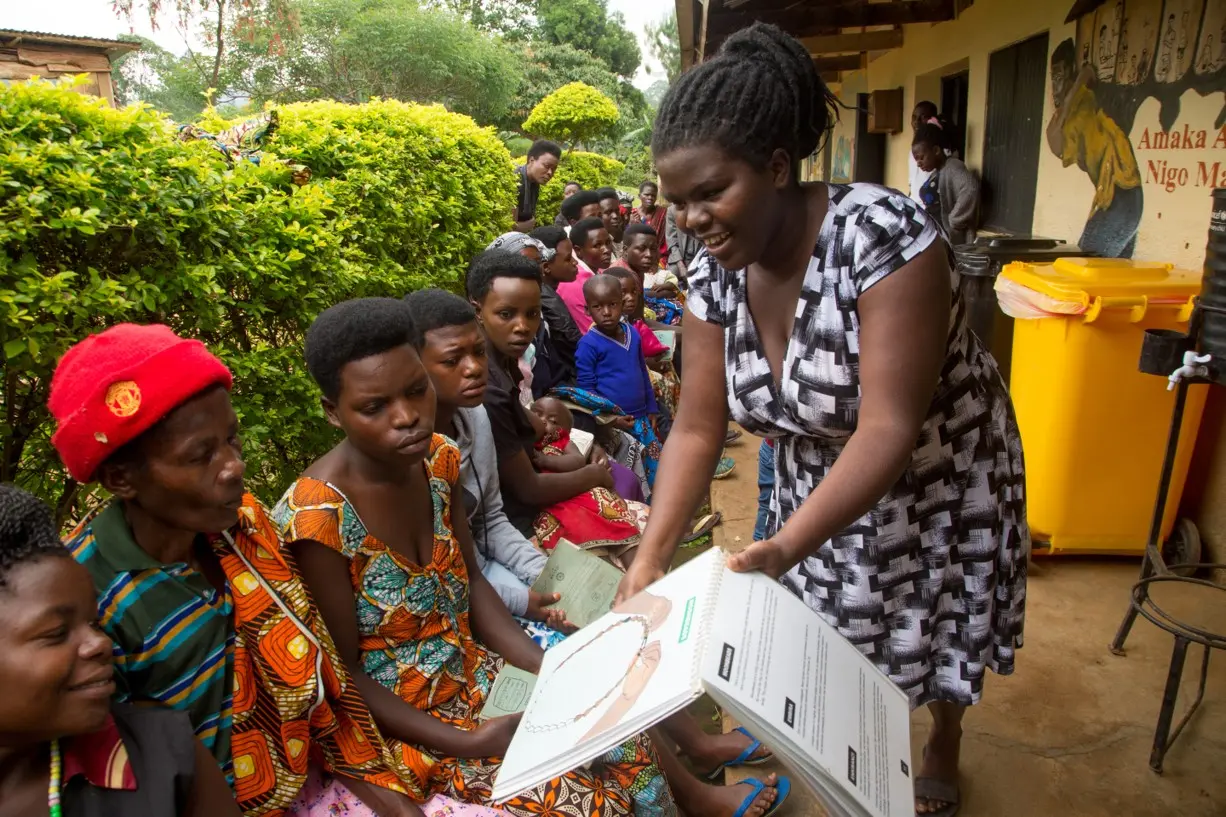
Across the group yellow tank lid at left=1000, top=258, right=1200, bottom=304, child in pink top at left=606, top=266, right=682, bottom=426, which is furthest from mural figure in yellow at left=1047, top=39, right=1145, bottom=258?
child in pink top at left=606, top=266, right=682, bottom=426

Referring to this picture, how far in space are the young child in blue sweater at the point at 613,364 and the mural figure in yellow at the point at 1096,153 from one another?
269 centimetres

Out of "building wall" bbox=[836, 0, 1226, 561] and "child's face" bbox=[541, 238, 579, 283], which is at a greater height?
"building wall" bbox=[836, 0, 1226, 561]

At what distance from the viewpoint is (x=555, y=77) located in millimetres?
32156

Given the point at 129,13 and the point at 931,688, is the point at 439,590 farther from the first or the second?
the point at 129,13

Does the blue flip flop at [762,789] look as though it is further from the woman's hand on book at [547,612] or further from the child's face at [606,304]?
the child's face at [606,304]

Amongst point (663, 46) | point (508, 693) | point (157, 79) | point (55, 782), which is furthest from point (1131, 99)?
point (663, 46)

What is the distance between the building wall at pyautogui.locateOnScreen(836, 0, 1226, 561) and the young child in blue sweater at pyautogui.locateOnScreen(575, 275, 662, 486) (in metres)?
2.53

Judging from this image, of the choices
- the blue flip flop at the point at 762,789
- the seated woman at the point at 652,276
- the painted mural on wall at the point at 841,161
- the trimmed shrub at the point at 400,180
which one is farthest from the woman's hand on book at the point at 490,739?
the painted mural on wall at the point at 841,161

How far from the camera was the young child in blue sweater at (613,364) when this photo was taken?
4367 millimetres

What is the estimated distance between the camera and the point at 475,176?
5.68 meters

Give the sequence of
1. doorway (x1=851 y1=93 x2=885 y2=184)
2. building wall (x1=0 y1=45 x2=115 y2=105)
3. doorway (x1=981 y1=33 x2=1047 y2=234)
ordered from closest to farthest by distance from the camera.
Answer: doorway (x1=981 y1=33 x2=1047 y2=234) → doorway (x1=851 y1=93 x2=885 y2=184) → building wall (x1=0 y1=45 x2=115 y2=105)

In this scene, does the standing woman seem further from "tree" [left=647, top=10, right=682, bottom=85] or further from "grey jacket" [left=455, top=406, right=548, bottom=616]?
"tree" [left=647, top=10, right=682, bottom=85]

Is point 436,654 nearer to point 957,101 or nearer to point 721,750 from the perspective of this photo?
point 721,750

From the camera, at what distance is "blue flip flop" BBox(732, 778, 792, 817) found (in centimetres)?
225
